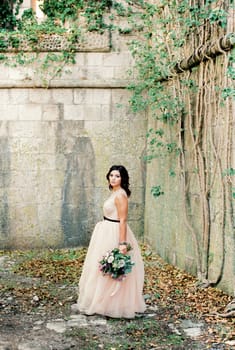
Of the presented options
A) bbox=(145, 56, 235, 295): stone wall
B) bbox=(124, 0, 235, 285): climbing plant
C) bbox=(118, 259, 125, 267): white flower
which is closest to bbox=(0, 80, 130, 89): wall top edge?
bbox=(124, 0, 235, 285): climbing plant

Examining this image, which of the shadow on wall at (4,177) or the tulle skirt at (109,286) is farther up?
the shadow on wall at (4,177)

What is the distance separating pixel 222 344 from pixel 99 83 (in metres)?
5.36

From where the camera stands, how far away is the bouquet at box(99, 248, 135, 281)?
5113 mm

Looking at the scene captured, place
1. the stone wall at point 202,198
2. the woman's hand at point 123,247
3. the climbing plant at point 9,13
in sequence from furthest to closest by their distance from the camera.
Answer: the climbing plant at point 9,13, the stone wall at point 202,198, the woman's hand at point 123,247

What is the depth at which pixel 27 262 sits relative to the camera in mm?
7988

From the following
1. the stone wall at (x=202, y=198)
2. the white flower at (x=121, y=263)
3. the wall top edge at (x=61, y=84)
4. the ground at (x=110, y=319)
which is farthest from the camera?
the wall top edge at (x=61, y=84)

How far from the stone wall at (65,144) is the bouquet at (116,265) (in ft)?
12.0

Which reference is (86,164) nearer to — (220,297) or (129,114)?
(129,114)

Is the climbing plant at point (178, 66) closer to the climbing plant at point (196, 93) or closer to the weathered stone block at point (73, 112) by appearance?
the climbing plant at point (196, 93)

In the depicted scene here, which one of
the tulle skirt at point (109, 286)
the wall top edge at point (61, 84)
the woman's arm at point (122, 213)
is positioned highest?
the wall top edge at point (61, 84)

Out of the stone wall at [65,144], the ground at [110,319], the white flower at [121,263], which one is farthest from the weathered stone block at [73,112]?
the white flower at [121,263]

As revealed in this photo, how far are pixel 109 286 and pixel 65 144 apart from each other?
12.9 feet

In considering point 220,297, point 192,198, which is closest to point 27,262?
point 192,198

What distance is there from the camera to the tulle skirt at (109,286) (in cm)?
527
